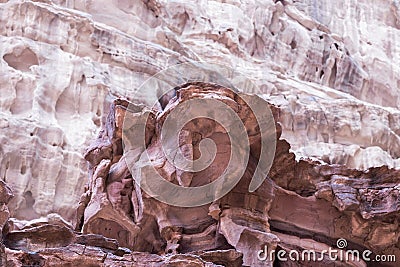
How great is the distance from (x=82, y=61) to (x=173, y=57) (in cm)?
366

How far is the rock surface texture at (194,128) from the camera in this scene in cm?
946

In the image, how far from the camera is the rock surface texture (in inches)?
372

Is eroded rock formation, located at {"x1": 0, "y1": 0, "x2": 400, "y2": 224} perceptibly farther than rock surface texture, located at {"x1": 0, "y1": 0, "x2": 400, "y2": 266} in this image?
Yes

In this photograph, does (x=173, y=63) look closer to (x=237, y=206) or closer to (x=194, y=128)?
(x=194, y=128)

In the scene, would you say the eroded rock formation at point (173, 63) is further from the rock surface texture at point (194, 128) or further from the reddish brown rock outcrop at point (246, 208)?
the reddish brown rock outcrop at point (246, 208)

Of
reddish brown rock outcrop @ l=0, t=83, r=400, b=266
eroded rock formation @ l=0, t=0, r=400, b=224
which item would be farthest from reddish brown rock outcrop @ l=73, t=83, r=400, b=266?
eroded rock formation @ l=0, t=0, r=400, b=224

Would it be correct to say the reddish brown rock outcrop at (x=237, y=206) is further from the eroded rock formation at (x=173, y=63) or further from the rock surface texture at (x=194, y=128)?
the eroded rock formation at (x=173, y=63)

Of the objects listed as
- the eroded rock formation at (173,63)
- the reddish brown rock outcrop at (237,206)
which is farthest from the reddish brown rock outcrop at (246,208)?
the eroded rock formation at (173,63)

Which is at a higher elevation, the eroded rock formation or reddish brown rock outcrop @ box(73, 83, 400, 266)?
the eroded rock formation

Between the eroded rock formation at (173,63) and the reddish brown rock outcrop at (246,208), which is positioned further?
the eroded rock formation at (173,63)

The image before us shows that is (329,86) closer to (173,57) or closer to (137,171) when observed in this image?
(173,57)

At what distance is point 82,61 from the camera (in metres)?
22.7

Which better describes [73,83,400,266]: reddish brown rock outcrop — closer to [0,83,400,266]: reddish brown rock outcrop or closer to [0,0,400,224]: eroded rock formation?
[0,83,400,266]: reddish brown rock outcrop

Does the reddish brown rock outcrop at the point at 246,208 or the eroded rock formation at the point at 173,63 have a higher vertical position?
the eroded rock formation at the point at 173,63
